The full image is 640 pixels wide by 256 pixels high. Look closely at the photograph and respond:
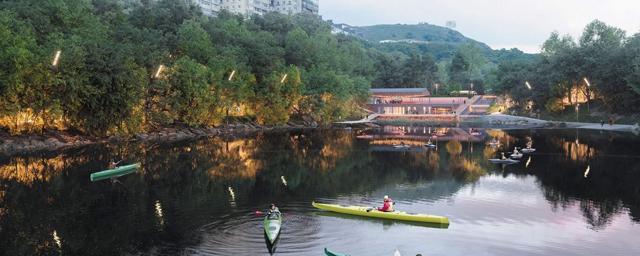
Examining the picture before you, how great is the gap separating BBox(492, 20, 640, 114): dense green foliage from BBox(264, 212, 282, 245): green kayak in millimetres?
82403

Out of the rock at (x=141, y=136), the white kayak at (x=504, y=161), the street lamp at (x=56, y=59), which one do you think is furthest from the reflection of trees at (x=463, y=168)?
the street lamp at (x=56, y=59)

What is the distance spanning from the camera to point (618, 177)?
4722 cm

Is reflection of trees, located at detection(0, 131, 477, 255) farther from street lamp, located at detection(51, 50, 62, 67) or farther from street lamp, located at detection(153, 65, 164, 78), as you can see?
street lamp, located at detection(153, 65, 164, 78)

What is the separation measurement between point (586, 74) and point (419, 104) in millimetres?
47983

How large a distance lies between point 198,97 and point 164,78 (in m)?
6.02

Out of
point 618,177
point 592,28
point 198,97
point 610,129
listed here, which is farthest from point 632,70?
point 198,97

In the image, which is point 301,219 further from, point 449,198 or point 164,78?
point 164,78

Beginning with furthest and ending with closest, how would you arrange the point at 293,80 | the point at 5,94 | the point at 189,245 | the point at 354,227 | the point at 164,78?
1. the point at 293,80
2. the point at 164,78
3. the point at 5,94
4. the point at 354,227
5. the point at 189,245

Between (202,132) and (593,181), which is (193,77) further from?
(593,181)

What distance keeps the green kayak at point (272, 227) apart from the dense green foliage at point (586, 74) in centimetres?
8240

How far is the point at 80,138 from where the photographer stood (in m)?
70.1

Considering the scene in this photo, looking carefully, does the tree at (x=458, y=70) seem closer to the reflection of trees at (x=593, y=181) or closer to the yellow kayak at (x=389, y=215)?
the reflection of trees at (x=593, y=181)

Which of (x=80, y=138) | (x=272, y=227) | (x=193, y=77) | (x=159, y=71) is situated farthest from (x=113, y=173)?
(x=193, y=77)

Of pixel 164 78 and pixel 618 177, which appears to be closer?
pixel 618 177
